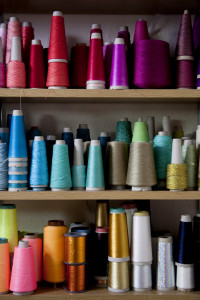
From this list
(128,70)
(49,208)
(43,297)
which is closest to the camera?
(43,297)

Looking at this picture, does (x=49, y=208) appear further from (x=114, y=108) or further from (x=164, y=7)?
→ (x=164, y=7)

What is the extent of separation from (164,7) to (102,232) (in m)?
0.78

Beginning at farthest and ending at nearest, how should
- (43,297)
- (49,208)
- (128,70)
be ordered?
(49,208), (128,70), (43,297)

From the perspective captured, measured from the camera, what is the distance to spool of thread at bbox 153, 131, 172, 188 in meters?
1.29

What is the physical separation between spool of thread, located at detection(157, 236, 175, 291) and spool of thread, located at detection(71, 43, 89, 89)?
0.54m

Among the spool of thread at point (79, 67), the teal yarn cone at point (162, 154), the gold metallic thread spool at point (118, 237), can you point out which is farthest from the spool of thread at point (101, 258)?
the spool of thread at point (79, 67)

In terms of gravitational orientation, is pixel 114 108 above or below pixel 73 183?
above

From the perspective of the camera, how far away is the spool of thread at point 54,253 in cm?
127

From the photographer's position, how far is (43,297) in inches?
47.9

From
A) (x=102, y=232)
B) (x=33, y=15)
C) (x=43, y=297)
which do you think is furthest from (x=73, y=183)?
(x=33, y=15)

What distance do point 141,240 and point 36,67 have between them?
0.61m

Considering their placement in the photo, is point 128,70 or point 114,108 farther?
point 114,108

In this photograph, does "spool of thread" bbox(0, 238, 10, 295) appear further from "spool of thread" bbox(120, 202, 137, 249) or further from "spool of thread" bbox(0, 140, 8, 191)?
"spool of thread" bbox(120, 202, 137, 249)

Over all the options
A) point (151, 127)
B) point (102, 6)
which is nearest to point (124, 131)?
point (151, 127)
